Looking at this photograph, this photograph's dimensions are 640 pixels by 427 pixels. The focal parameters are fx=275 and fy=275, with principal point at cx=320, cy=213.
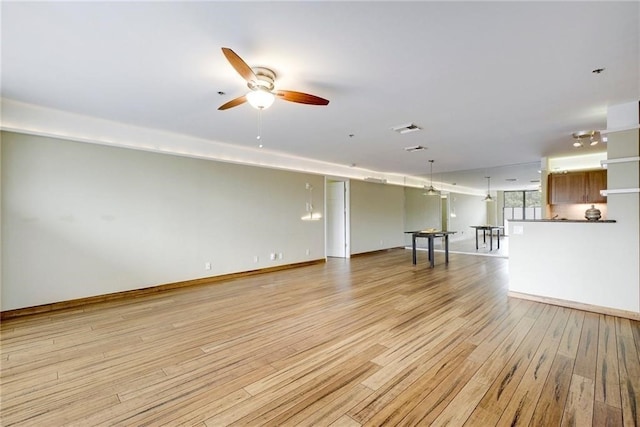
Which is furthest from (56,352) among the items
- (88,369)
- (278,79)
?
(278,79)

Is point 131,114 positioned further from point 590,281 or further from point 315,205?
point 590,281

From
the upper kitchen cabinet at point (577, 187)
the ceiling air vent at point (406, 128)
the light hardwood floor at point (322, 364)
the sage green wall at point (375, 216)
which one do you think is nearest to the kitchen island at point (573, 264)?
the light hardwood floor at point (322, 364)

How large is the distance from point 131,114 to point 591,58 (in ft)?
17.6

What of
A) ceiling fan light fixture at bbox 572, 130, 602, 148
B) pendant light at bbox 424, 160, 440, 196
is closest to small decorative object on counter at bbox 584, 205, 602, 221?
ceiling fan light fixture at bbox 572, 130, 602, 148

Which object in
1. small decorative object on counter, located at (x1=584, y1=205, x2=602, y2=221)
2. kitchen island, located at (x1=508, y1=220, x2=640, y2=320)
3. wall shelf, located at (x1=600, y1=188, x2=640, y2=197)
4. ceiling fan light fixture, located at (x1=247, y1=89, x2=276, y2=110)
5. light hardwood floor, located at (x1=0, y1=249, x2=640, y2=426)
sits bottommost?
light hardwood floor, located at (x1=0, y1=249, x2=640, y2=426)

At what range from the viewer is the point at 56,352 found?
269cm

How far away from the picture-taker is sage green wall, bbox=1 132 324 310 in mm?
3693

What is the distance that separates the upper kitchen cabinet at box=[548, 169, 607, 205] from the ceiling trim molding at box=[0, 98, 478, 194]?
5.84 meters

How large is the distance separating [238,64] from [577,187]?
783cm

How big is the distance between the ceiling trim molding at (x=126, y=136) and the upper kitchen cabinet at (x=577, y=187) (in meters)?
5.84

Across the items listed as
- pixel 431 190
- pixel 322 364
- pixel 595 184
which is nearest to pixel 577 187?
pixel 595 184

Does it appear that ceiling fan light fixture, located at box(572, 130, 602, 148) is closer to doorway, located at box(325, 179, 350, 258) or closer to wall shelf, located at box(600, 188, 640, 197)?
wall shelf, located at box(600, 188, 640, 197)

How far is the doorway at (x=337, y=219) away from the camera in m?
8.27

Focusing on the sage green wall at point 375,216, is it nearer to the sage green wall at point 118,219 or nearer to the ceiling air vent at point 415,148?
the ceiling air vent at point 415,148
